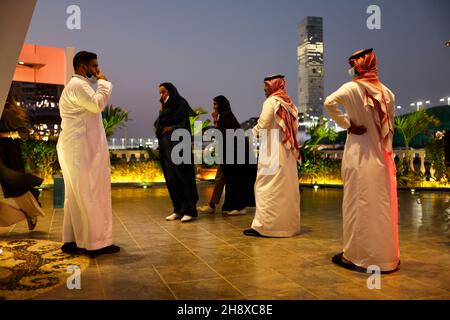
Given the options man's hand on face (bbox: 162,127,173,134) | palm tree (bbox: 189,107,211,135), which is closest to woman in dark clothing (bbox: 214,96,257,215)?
man's hand on face (bbox: 162,127,173,134)

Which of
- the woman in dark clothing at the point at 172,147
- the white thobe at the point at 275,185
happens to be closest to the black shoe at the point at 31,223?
the woman in dark clothing at the point at 172,147

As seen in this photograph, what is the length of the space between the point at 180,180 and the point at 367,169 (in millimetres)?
2993

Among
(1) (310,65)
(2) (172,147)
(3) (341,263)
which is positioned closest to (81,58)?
(2) (172,147)

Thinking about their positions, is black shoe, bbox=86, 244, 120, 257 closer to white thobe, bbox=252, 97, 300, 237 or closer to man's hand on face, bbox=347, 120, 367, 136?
white thobe, bbox=252, 97, 300, 237

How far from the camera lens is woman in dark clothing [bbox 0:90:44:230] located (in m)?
4.77

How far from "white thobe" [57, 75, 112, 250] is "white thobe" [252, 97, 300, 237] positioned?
1.66m

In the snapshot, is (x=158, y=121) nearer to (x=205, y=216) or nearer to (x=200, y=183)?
(x=205, y=216)

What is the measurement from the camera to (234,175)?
650 cm

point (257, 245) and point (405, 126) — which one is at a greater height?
point (405, 126)

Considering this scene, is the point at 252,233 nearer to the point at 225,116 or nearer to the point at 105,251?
the point at 105,251

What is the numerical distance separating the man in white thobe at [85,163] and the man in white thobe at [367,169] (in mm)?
2007

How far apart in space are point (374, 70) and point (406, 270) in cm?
158

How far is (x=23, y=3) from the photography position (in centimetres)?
233

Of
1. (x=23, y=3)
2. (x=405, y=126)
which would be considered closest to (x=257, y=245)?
(x=23, y=3)
